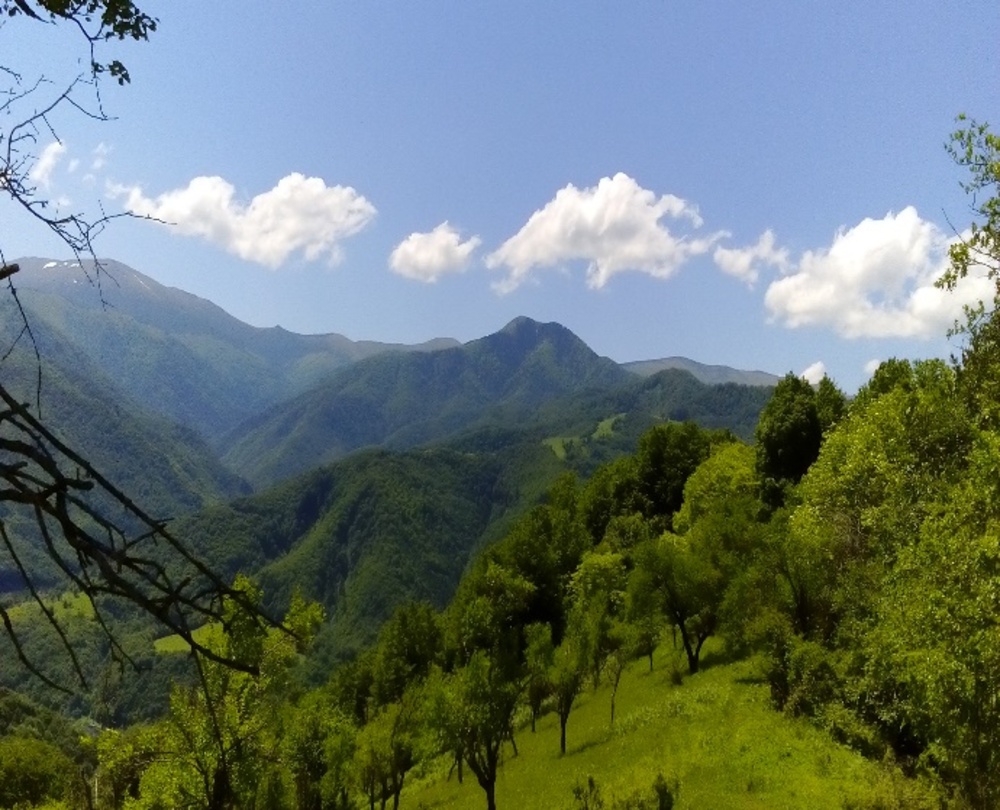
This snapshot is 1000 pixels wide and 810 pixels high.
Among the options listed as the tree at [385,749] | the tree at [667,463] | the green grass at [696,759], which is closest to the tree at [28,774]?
the green grass at [696,759]

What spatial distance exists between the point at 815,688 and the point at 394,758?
2095 cm

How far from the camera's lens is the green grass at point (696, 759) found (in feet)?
71.8

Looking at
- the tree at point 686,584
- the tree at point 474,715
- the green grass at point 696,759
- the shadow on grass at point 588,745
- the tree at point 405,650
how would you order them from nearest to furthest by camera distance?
the green grass at point 696,759 → the tree at point 474,715 → the shadow on grass at point 588,745 → the tree at point 686,584 → the tree at point 405,650

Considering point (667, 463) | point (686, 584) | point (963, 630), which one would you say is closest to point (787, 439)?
point (667, 463)

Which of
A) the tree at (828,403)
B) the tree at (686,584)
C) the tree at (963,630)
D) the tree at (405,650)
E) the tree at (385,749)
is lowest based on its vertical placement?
the tree at (405,650)

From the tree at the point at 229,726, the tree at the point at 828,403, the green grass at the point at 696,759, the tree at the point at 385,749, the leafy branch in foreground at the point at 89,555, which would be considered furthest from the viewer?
the tree at the point at 828,403

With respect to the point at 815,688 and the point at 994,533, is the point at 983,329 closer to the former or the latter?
the point at 994,533

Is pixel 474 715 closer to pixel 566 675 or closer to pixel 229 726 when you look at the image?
pixel 566 675

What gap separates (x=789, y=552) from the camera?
1185 inches

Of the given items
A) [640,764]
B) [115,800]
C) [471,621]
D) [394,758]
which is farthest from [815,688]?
[471,621]

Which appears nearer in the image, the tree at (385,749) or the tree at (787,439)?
the tree at (385,749)

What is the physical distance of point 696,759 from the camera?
26.3 m

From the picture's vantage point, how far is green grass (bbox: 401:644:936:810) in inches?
861

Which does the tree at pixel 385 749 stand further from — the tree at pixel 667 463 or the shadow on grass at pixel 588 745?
the tree at pixel 667 463
